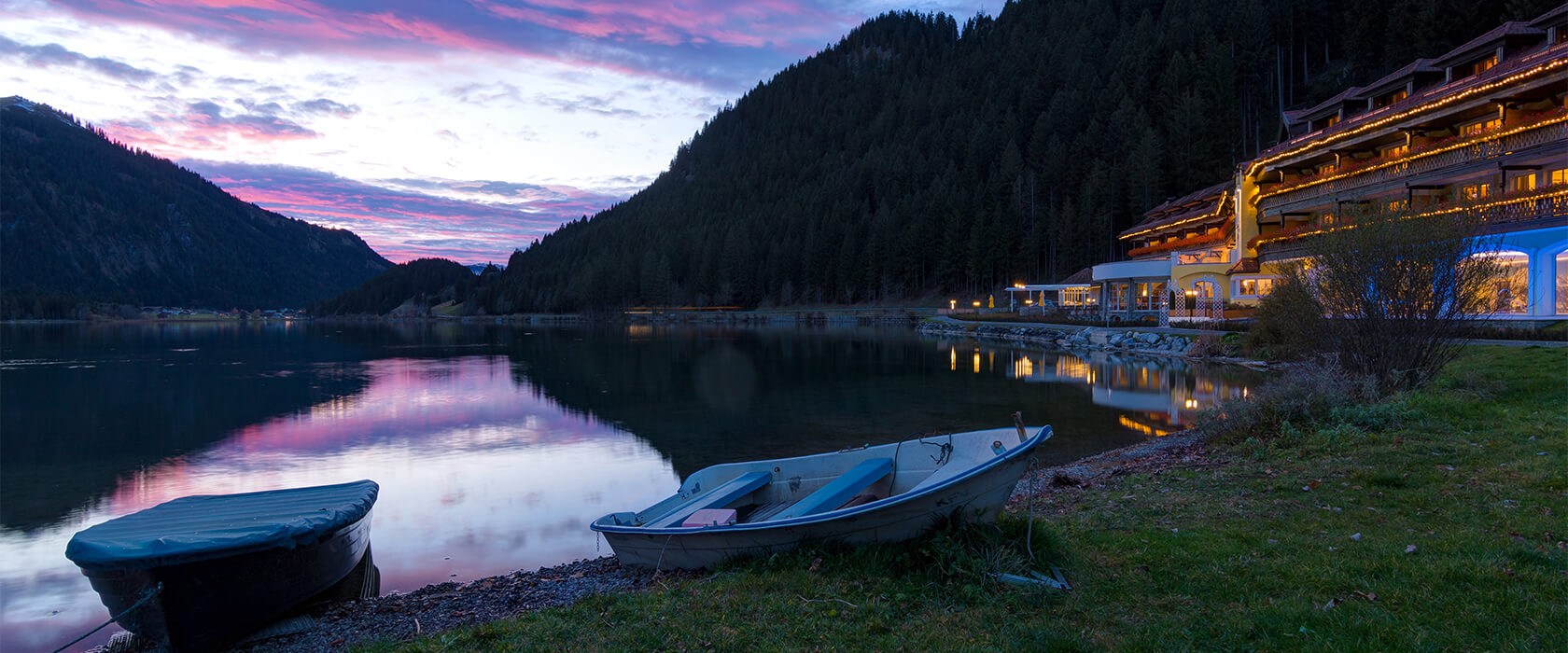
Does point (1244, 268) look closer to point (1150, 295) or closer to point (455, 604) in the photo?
point (1150, 295)

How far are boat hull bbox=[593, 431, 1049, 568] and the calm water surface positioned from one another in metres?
3.57

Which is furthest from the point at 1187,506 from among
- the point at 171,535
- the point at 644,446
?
the point at 644,446

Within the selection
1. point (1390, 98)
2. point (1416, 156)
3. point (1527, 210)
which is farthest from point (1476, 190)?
point (1390, 98)

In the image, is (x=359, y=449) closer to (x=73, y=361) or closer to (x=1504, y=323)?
(x=1504, y=323)

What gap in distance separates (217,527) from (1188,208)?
7646cm

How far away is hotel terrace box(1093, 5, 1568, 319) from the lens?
29453mm

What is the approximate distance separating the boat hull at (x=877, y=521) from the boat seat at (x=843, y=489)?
428 mm

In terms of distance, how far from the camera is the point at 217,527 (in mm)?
7930

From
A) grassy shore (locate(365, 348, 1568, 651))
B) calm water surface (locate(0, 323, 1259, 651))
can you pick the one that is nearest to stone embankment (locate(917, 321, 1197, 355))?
calm water surface (locate(0, 323, 1259, 651))

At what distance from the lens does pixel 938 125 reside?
491ft

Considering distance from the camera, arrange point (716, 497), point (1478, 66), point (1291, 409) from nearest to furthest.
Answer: point (716, 497) → point (1291, 409) → point (1478, 66)

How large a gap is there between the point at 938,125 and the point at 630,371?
124 meters

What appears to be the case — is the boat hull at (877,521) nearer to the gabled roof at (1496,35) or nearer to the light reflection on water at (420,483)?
the light reflection on water at (420,483)

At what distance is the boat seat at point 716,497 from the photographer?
28.3 ft
